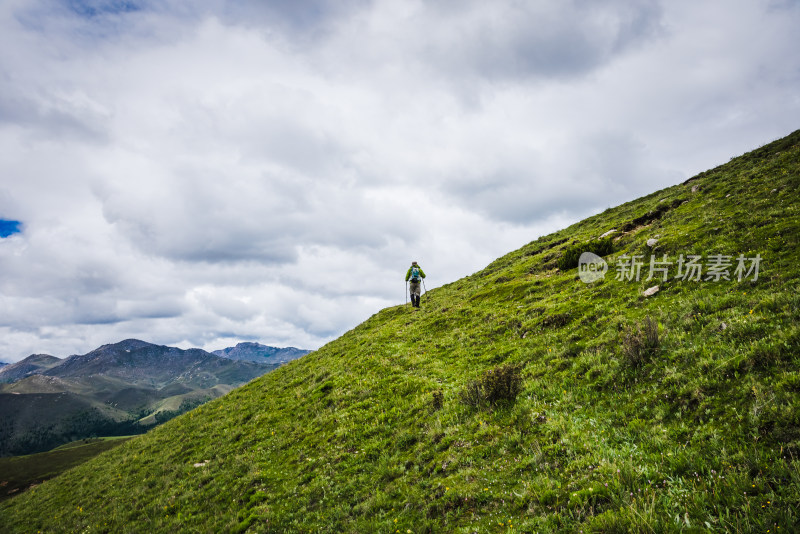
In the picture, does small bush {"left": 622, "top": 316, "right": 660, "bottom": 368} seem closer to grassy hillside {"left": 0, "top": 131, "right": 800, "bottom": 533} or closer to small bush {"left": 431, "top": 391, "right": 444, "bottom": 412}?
grassy hillside {"left": 0, "top": 131, "right": 800, "bottom": 533}

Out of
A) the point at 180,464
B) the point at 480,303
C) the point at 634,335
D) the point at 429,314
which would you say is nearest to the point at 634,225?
the point at 480,303

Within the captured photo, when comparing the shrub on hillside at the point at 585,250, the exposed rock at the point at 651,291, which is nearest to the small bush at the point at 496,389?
the exposed rock at the point at 651,291

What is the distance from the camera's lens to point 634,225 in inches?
1245

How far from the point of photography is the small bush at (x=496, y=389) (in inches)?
488

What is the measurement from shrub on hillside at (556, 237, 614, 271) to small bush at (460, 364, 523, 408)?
18550 millimetres

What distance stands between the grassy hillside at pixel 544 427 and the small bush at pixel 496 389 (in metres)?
0.05

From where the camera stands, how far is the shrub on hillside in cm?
2758

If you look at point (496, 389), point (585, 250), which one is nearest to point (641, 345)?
point (496, 389)

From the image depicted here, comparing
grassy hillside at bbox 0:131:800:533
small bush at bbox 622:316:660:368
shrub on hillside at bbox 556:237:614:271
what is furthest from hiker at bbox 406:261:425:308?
small bush at bbox 622:316:660:368

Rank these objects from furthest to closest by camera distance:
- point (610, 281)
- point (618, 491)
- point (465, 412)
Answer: point (610, 281) < point (465, 412) < point (618, 491)

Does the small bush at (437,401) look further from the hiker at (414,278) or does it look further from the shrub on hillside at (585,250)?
the hiker at (414,278)

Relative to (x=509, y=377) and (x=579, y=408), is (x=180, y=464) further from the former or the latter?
(x=579, y=408)

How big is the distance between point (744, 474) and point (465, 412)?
794cm

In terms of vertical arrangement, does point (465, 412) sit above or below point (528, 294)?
below
